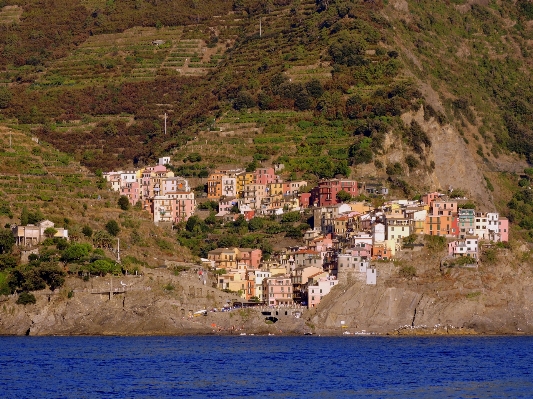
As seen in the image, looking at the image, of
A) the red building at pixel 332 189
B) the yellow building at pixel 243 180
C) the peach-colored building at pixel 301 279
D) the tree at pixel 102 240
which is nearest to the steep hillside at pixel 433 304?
the peach-colored building at pixel 301 279

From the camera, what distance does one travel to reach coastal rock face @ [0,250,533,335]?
118 m

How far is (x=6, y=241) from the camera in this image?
398ft

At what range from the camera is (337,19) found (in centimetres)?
17488

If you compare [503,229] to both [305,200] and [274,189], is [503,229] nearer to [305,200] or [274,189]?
[305,200]

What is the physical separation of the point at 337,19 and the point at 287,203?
121ft

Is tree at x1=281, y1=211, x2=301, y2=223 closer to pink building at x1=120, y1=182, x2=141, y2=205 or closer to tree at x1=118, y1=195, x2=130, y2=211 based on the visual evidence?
tree at x1=118, y1=195, x2=130, y2=211

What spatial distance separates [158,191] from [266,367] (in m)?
55.7

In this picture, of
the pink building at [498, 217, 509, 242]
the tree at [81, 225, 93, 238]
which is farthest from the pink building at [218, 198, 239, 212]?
the pink building at [498, 217, 509, 242]

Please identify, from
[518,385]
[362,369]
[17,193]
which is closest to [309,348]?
[362,369]

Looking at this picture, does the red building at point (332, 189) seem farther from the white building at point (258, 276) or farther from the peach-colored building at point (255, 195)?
the white building at point (258, 276)

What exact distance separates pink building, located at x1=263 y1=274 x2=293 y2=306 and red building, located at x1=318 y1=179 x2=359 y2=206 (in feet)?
50.6

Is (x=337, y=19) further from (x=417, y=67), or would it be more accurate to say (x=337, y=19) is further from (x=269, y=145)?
(x=269, y=145)

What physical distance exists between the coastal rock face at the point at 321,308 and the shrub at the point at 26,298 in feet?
1.90

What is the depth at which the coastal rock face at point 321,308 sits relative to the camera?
118 meters
